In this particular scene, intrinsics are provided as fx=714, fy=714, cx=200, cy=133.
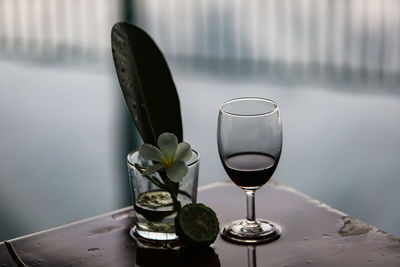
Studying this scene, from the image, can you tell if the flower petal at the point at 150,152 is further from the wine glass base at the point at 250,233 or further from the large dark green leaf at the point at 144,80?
the wine glass base at the point at 250,233

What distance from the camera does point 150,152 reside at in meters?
1.05

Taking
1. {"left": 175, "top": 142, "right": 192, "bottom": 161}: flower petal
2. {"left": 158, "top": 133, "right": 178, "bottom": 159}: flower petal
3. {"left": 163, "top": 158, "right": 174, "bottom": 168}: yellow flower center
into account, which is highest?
{"left": 158, "top": 133, "right": 178, "bottom": 159}: flower petal

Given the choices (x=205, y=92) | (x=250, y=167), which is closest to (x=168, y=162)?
(x=250, y=167)

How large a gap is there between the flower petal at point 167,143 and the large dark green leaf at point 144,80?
0.04 meters

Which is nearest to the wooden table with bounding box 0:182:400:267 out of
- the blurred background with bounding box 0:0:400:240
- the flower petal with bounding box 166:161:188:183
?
the flower petal with bounding box 166:161:188:183

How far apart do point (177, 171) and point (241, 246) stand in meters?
0.16

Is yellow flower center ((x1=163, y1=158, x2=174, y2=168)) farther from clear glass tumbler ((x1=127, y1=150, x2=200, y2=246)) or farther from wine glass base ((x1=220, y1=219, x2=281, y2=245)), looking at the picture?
wine glass base ((x1=220, y1=219, x2=281, y2=245))

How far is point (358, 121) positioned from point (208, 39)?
1.16 meters

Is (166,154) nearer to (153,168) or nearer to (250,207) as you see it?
(153,168)

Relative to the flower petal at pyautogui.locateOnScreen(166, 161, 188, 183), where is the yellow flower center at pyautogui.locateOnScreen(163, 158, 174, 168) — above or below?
above

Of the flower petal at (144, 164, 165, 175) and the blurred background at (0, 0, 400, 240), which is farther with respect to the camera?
the blurred background at (0, 0, 400, 240)

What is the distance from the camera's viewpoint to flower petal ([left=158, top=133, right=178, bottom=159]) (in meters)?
1.05

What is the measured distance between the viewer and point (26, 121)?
325cm

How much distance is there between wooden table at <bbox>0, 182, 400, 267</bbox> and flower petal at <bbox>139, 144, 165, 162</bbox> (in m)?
0.14
